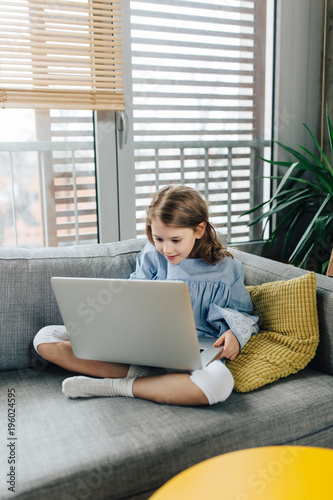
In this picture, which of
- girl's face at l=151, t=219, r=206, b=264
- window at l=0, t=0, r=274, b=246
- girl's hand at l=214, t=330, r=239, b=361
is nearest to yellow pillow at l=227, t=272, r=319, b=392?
girl's hand at l=214, t=330, r=239, b=361

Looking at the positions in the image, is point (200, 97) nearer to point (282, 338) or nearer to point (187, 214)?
point (187, 214)

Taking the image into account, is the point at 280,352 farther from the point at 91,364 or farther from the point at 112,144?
the point at 112,144

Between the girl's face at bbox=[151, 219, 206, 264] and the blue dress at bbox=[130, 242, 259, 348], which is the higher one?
the girl's face at bbox=[151, 219, 206, 264]

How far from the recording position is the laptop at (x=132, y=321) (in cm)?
115

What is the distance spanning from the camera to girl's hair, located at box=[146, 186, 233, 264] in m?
1.52

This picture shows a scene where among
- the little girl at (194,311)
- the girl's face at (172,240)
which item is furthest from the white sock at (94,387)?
the girl's face at (172,240)

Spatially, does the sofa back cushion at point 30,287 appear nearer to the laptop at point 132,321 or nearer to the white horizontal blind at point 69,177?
the laptop at point 132,321

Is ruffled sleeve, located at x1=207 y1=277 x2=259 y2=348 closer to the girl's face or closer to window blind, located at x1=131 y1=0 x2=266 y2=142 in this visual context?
the girl's face

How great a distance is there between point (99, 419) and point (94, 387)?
133mm

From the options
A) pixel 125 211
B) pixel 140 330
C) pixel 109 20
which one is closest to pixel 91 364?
pixel 140 330

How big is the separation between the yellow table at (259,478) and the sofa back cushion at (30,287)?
0.82 meters

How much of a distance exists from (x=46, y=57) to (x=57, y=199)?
2.14 feet

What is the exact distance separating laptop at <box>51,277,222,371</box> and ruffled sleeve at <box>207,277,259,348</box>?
6.7 inches

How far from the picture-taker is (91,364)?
A: 4.56 ft
